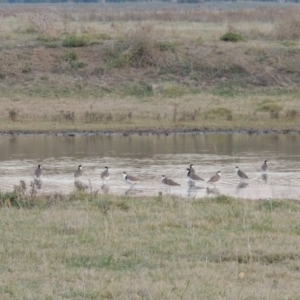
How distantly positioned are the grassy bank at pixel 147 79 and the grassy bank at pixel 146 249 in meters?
15.7

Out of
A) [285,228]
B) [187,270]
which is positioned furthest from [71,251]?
[285,228]

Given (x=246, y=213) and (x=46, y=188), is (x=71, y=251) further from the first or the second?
(x=46, y=188)

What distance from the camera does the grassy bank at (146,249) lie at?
7.82 m

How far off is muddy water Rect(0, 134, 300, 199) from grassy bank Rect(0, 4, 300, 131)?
2.31 metres

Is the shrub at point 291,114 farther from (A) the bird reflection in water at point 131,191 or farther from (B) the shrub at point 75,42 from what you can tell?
(A) the bird reflection in water at point 131,191

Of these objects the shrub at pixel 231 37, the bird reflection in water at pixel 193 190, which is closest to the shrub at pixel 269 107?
the shrub at pixel 231 37

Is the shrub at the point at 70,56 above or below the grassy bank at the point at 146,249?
above

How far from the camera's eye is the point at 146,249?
9500 millimetres

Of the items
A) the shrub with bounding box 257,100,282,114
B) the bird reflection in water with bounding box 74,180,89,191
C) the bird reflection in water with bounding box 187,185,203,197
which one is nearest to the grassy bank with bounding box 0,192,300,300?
the bird reflection in water with bounding box 74,180,89,191

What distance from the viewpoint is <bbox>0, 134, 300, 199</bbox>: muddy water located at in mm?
17312

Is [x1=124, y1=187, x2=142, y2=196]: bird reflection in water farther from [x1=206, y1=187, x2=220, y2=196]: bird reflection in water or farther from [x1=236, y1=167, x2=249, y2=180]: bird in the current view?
[x1=236, y1=167, x2=249, y2=180]: bird

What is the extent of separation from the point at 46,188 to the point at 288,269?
894 cm

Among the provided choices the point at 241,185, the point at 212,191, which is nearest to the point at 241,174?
the point at 241,185

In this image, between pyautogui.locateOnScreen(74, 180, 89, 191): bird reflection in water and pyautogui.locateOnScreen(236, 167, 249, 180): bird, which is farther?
pyautogui.locateOnScreen(236, 167, 249, 180): bird
